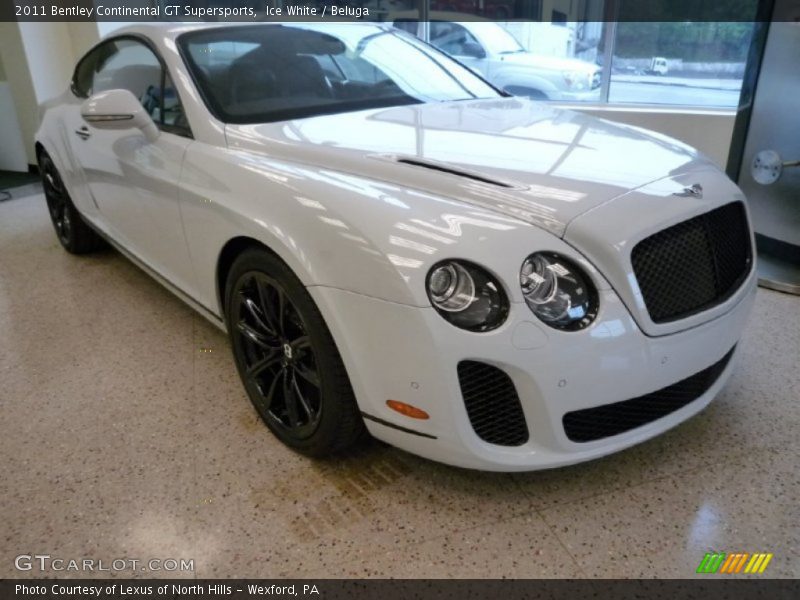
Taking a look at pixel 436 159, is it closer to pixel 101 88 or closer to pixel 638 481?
pixel 638 481

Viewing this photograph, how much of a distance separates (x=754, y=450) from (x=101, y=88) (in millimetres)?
2708

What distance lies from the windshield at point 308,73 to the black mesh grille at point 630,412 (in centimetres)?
120

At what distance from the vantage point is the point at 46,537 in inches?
54.2

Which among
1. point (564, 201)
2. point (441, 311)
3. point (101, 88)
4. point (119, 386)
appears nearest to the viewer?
point (441, 311)

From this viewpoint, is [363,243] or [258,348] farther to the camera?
[258,348]

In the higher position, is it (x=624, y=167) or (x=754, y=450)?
(x=624, y=167)

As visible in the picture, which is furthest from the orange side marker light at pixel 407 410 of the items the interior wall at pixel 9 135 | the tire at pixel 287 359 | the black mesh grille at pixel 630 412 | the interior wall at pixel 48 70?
the interior wall at pixel 9 135

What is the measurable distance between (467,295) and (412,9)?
4.73 meters

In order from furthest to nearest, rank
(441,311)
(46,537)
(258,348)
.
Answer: (258,348) → (46,537) → (441,311)

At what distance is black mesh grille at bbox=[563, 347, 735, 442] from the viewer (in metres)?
1.25

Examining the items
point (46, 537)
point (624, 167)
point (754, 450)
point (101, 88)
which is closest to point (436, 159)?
point (624, 167)

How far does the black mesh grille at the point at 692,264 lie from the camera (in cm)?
126

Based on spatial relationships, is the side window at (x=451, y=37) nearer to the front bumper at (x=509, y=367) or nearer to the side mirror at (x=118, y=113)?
the side mirror at (x=118, y=113)

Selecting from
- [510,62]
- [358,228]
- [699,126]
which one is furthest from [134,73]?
[510,62]
